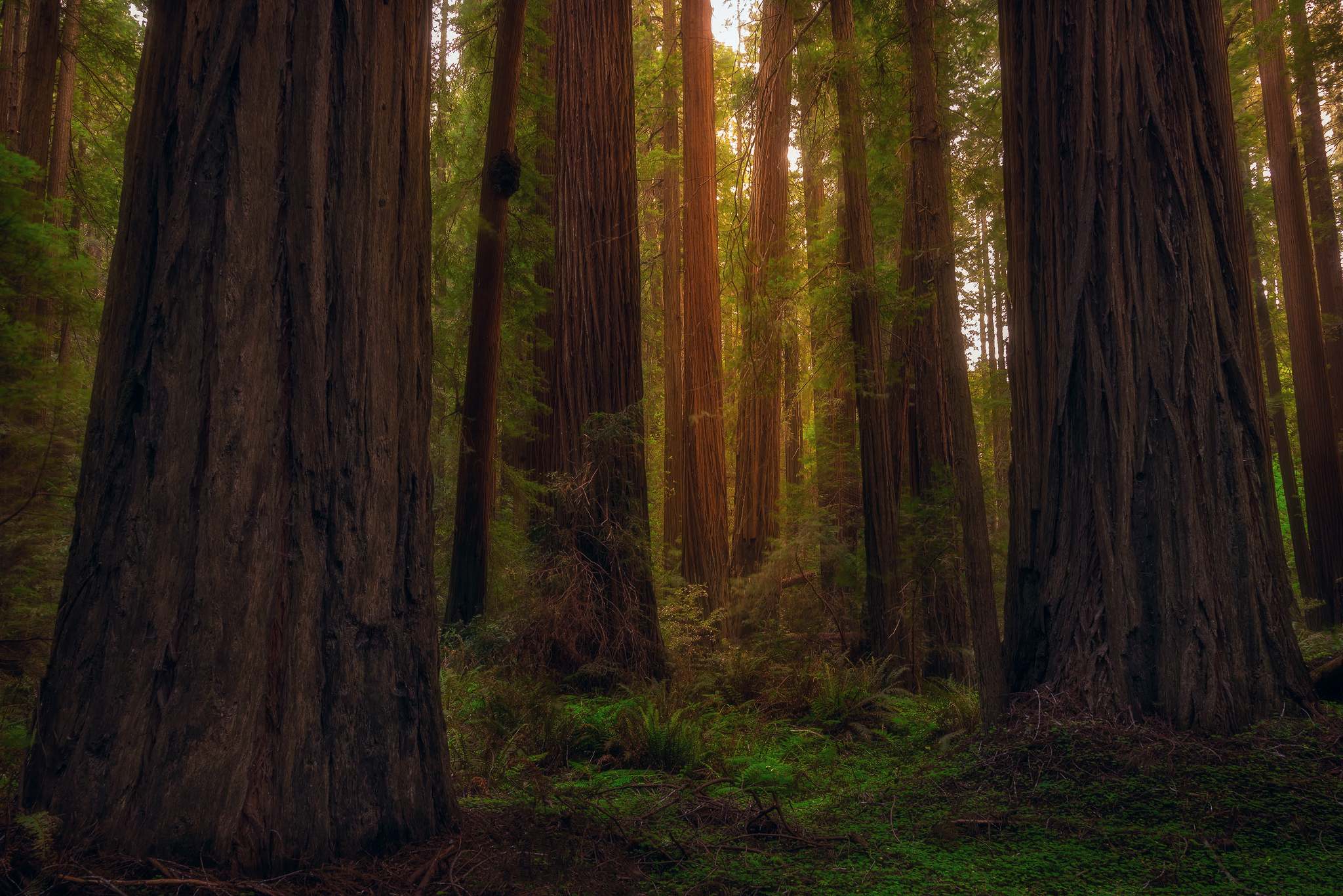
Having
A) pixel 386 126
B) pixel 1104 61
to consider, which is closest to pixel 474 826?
pixel 386 126

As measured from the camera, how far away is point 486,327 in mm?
8836

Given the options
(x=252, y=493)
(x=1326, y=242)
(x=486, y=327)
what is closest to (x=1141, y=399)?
(x=252, y=493)

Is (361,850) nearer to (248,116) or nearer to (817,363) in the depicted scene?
(248,116)

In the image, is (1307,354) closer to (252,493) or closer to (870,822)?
(870,822)

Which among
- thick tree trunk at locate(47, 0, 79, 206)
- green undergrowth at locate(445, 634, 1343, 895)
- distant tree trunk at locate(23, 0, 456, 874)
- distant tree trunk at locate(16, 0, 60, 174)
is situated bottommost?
green undergrowth at locate(445, 634, 1343, 895)

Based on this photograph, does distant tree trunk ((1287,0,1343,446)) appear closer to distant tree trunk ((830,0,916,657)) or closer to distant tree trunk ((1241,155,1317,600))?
distant tree trunk ((1241,155,1317,600))

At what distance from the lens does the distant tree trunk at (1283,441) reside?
14.5 m

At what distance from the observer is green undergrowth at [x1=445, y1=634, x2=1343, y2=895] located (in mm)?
2469

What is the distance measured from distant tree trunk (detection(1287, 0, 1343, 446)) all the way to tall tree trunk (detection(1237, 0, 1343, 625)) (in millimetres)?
704

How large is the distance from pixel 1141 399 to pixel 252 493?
13.5ft

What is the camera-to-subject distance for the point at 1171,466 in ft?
12.3

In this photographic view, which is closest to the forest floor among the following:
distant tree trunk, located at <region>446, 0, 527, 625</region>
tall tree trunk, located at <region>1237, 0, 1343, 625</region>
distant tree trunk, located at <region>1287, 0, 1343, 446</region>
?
distant tree trunk, located at <region>446, 0, 527, 625</region>

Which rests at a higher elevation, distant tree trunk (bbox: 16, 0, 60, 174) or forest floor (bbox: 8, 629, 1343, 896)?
distant tree trunk (bbox: 16, 0, 60, 174)

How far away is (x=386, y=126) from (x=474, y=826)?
2649 millimetres
